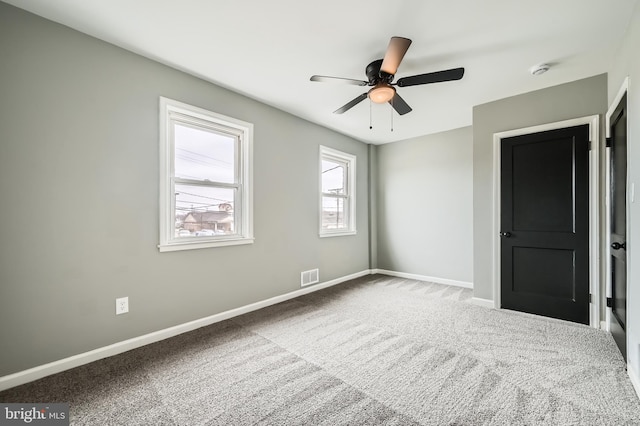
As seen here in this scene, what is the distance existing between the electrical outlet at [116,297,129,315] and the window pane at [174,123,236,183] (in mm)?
1227

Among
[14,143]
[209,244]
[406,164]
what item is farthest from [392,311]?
[14,143]

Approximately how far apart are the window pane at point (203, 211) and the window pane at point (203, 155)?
145mm

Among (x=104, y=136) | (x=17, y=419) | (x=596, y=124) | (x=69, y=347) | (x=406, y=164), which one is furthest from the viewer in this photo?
(x=406, y=164)

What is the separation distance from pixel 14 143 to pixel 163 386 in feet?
6.41

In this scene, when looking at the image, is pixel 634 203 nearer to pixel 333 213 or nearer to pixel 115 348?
pixel 333 213

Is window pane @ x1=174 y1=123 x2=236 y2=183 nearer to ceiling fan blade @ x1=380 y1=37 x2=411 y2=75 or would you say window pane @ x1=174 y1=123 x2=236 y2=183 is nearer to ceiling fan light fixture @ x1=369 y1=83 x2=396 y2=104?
ceiling fan light fixture @ x1=369 y1=83 x2=396 y2=104

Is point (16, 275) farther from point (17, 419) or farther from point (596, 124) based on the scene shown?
point (596, 124)

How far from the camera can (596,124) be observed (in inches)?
111

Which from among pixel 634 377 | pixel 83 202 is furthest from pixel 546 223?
pixel 83 202

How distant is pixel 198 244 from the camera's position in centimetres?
289

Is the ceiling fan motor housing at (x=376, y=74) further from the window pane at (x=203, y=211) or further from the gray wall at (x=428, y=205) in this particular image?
the gray wall at (x=428, y=205)

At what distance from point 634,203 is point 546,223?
1277mm

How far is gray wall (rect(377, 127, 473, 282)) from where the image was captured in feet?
14.7

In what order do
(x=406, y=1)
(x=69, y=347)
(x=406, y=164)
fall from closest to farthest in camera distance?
(x=406, y=1)
(x=69, y=347)
(x=406, y=164)
